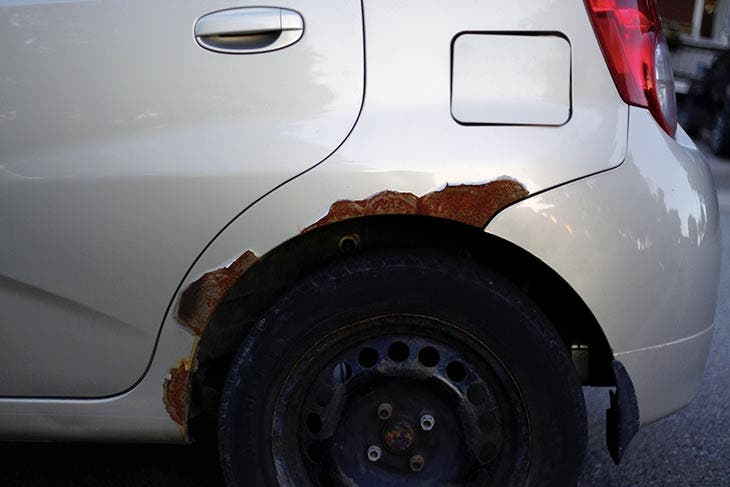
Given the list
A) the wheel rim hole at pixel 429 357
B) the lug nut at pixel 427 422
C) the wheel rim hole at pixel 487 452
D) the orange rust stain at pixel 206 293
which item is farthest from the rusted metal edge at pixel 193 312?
the wheel rim hole at pixel 487 452

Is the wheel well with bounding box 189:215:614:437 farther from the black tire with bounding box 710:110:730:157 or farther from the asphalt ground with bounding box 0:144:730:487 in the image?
the black tire with bounding box 710:110:730:157

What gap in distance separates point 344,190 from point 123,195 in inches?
18.7

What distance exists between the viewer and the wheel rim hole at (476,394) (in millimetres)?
2141

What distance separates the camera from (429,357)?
2.16 meters

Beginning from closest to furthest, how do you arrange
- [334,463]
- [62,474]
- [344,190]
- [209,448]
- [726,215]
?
[344,190] < [334,463] < [62,474] < [209,448] < [726,215]

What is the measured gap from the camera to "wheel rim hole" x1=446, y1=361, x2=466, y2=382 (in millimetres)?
2145

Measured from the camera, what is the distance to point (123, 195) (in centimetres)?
206

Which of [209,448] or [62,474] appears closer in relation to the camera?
[62,474]

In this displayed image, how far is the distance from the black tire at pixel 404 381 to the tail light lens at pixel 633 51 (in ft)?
1.65

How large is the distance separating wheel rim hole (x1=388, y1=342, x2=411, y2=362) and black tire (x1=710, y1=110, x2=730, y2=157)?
935 centimetres

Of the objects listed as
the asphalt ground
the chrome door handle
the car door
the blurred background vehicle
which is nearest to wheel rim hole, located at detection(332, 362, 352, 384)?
the car door

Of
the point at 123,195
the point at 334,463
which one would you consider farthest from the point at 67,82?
the point at 334,463

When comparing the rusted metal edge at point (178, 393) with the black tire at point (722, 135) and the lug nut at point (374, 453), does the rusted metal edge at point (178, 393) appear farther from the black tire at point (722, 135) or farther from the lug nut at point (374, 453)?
the black tire at point (722, 135)

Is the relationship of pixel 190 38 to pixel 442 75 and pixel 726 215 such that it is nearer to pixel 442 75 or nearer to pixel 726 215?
pixel 442 75
